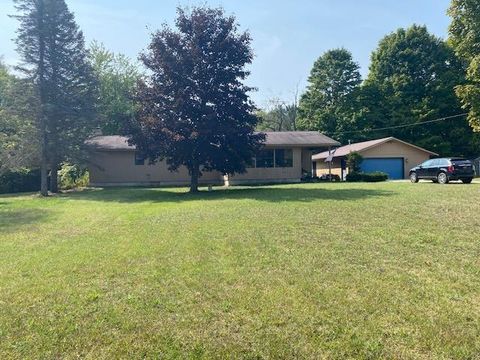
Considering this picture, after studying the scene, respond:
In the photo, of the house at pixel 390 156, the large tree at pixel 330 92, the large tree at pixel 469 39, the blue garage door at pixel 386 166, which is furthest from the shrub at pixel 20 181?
the large tree at pixel 330 92

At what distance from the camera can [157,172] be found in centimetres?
2861

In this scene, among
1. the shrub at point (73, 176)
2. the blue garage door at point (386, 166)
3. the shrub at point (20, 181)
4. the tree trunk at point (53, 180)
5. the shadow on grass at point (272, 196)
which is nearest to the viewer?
the shadow on grass at point (272, 196)

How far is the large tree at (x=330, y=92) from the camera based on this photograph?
50.1m

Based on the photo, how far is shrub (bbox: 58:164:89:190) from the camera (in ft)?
97.5

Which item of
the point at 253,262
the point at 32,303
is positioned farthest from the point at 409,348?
the point at 32,303

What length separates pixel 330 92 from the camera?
52.7 m

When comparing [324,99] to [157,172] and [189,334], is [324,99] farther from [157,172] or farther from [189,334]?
[189,334]

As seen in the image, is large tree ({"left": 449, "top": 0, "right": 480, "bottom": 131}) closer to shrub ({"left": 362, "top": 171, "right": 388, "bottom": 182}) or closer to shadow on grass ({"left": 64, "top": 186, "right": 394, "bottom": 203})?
shrub ({"left": 362, "top": 171, "right": 388, "bottom": 182})

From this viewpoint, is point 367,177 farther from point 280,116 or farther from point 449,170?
point 280,116

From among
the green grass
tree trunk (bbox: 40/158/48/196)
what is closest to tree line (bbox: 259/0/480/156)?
tree trunk (bbox: 40/158/48/196)

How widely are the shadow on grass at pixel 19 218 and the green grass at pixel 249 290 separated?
1.86m

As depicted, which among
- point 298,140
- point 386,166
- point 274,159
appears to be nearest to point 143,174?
point 274,159

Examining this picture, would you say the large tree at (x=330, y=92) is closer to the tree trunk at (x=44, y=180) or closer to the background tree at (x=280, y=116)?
the background tree at (x=280, y=116)

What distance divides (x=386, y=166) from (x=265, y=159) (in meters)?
13.0
